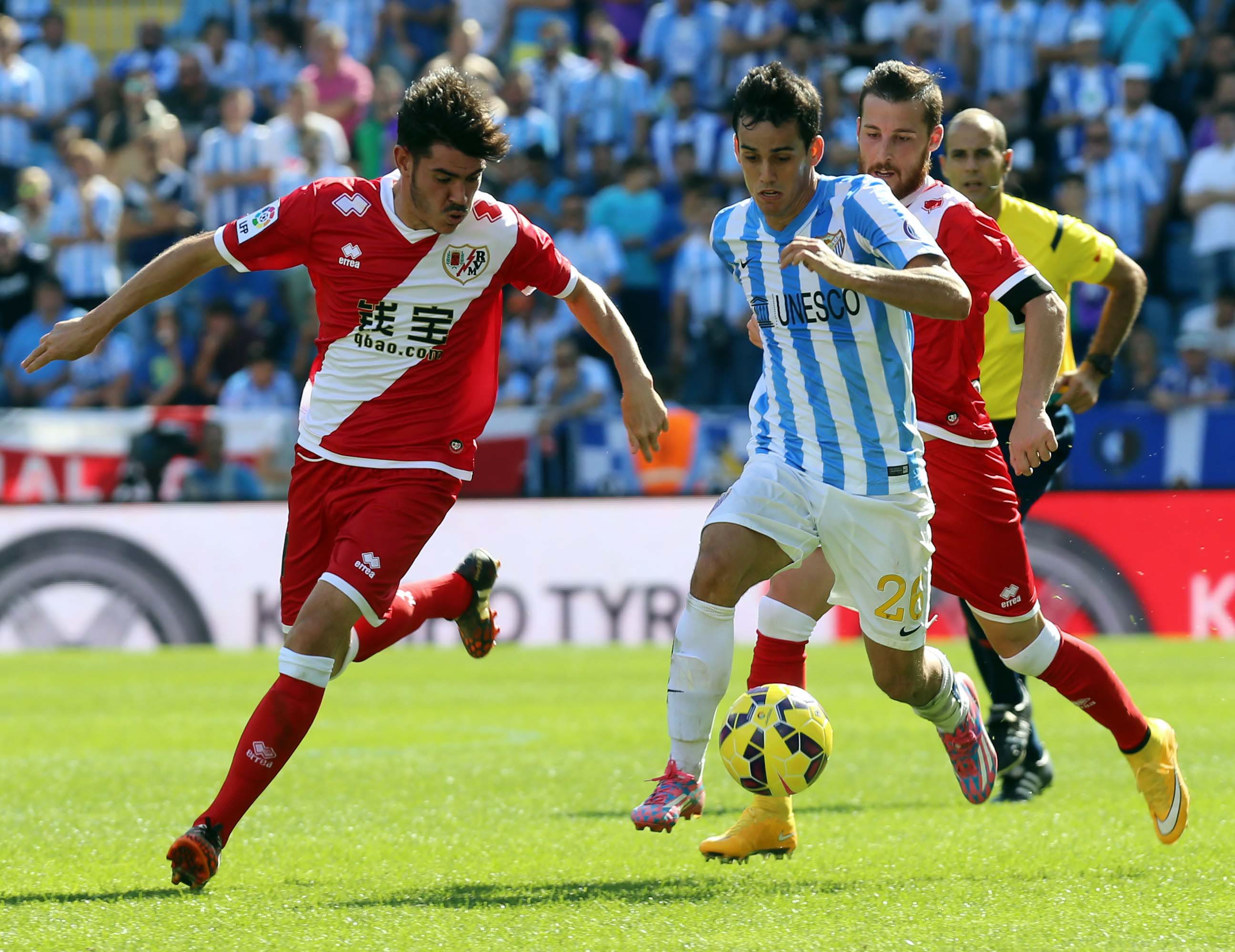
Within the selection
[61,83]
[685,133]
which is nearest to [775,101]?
[685,133]

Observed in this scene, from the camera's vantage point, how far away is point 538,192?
16922 mm

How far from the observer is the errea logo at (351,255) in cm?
553

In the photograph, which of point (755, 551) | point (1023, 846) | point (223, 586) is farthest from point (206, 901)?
point (223, 586)

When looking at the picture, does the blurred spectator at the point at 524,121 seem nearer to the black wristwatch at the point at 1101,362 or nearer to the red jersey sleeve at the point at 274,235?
the black wristwatch at the point at 1101,362

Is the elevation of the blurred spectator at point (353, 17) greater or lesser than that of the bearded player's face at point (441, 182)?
greater

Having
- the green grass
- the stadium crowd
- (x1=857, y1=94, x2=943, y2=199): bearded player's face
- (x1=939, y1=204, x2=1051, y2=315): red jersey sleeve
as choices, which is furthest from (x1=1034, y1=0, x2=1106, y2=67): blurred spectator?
(x1=939, y1=204, x2=1051, y2=315): red jersey sleeve

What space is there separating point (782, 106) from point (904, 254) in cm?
55

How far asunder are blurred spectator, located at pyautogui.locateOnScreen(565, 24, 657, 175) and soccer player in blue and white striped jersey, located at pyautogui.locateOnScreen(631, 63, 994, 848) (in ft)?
40.2

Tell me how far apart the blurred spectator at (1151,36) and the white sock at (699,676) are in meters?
13.2

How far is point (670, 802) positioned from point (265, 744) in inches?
48.0

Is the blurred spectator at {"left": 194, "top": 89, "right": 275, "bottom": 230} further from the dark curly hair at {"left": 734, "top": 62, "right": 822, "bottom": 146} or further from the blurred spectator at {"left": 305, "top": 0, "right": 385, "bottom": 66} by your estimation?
the dark curly hair at {"left": 734, "top": 62, "right": 822, "bottom": 146}

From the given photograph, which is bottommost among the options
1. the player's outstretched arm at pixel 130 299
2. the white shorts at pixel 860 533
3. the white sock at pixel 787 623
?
the white sock at pixel 787 623

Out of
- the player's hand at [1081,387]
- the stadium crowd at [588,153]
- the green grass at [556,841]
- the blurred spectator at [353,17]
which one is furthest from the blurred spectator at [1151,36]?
the player's hand at [1081,387]

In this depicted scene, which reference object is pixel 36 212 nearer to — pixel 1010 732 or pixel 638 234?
pixel 638 234
